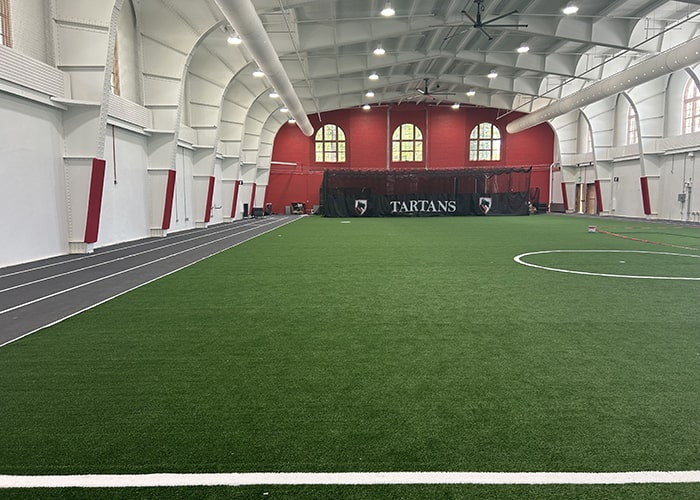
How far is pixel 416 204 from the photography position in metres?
34.3

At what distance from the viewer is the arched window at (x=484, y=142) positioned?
140 feet

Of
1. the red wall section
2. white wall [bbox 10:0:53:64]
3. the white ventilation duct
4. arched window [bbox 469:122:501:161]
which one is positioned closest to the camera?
white wall [bbox 10:0:53:64]

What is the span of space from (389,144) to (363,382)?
39911mm

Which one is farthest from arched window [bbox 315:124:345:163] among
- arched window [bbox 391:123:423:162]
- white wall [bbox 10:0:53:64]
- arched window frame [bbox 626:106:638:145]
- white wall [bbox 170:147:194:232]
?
white wall [bbox 10:0:53:64]

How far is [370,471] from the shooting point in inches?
103

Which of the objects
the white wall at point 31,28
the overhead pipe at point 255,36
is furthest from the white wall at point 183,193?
the white wall at point 31,28

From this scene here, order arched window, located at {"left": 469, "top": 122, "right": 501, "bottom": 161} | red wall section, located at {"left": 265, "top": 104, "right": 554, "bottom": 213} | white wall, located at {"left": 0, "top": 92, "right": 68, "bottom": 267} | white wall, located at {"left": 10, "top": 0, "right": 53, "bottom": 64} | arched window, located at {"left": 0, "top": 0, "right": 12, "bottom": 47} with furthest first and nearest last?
1. arched window, located at {"left": 469, "top": 122, "right": 501, "bottom": 161}
2. red wall section, located at {"left": 265, "top": 104, "right": 554, "bottom": 213}
3. white wall, located at {"left": 10, "top": 0, "right": 53, "bottom": 64}
4. arched window, located at {"left": 0, "top": 0, "right": 12, "bottom": 47}
5. white wall, located at {"left": 0, "top": 92, "right": 68, "bottom": 267}

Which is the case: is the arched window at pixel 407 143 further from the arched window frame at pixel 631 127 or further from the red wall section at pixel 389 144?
the arched window frame at pixel 631 127

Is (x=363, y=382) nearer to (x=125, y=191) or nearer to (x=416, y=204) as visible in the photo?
(x=125, y=191)

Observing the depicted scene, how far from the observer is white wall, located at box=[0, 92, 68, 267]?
10922mm

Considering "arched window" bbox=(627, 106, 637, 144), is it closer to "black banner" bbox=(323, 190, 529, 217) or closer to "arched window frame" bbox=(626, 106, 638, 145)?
"arched window frame" bbox=(626, 106, 638, 145)

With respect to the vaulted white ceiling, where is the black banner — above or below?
below

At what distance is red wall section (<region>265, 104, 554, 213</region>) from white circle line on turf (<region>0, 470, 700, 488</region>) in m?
40.2

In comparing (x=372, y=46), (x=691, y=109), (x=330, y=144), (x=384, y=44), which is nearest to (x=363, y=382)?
(x=372, y=46)
